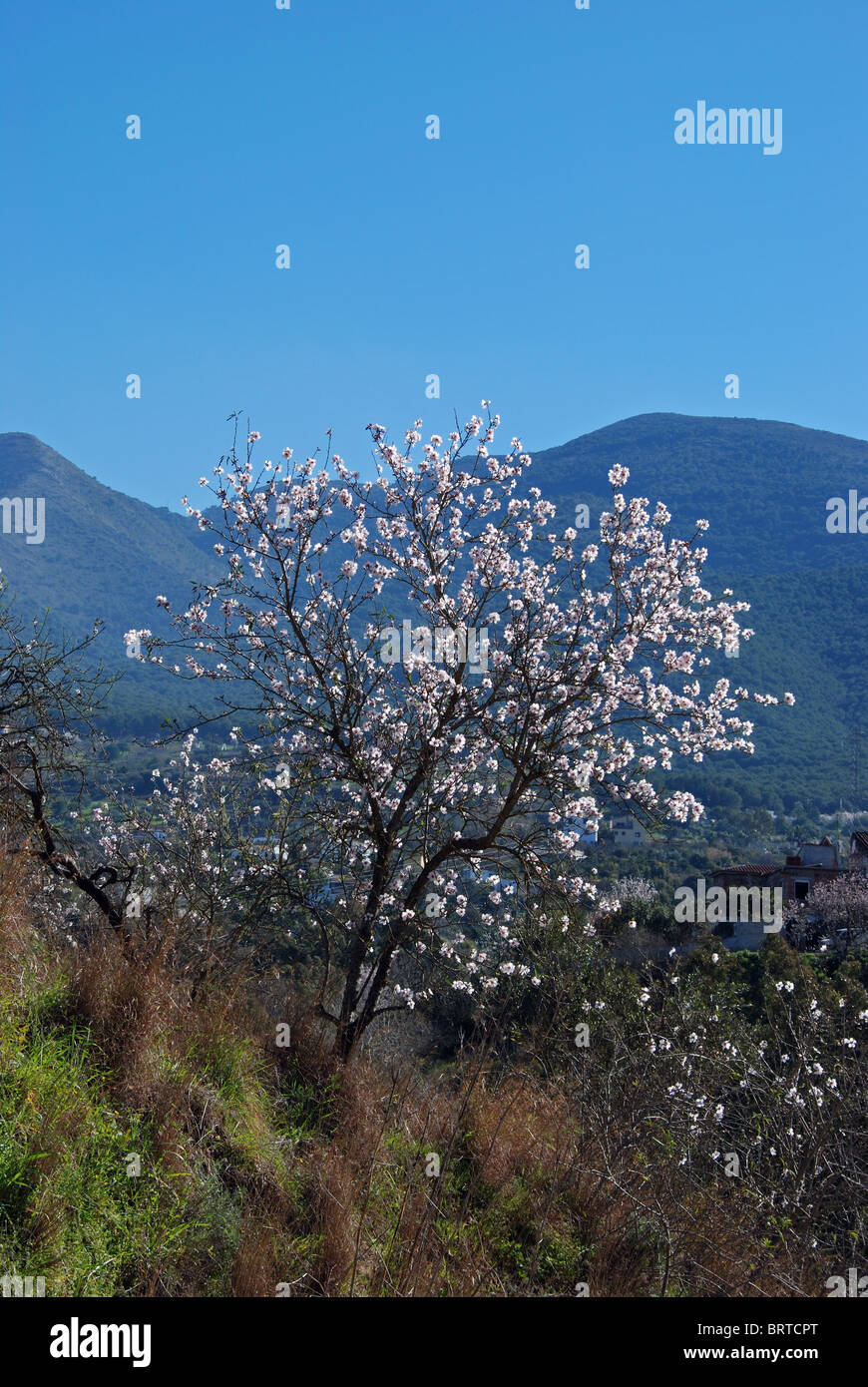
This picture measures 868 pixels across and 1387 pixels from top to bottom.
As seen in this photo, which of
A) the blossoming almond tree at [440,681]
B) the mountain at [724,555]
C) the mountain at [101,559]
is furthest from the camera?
the mountain at [724,555]

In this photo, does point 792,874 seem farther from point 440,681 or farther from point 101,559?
point 101,559

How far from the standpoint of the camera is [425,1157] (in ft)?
16.2

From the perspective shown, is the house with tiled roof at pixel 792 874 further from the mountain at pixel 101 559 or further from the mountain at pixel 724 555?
the mountain at pixel 101 559

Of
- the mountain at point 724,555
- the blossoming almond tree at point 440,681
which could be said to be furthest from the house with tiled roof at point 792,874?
the blossoming almond tree at point 440,681

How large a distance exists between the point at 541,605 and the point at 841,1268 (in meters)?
4.99

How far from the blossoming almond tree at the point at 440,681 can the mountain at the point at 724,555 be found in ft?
93.4

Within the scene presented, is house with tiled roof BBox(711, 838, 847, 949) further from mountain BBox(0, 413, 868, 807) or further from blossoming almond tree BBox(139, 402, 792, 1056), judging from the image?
blossoming almond tree BBox(139, 402, 792, 1056)

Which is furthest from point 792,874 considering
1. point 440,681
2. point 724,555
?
point 724,555

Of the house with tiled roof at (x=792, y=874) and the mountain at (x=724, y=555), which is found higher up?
the mountain at (x=724, y=555)

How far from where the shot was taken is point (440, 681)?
7.60 m

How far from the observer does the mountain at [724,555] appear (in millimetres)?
74188

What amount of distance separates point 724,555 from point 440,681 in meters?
130

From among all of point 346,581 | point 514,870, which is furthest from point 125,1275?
point 346,581
